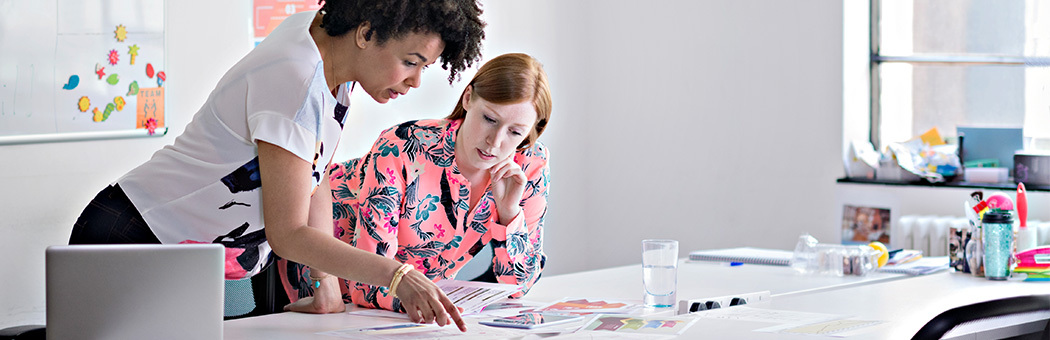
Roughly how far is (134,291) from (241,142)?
0.30m

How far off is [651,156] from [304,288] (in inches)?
102

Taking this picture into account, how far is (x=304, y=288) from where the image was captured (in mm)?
2307

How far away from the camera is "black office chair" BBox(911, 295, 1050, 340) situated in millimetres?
1715

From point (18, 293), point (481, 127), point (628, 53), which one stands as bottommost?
point (18, 293)

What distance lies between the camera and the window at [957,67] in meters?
3.81

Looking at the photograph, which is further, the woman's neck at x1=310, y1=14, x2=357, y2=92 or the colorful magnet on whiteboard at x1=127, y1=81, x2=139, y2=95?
the colorful magnet on whiteboard at x1=127, y1=81, x2=139, y2=95

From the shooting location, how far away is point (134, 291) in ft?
4.92

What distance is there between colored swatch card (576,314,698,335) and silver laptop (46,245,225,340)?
0.65 metres

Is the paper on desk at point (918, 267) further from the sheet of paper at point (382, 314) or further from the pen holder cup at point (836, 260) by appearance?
the sheet of paper at point (382, 314)

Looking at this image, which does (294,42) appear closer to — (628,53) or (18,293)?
(18,293)

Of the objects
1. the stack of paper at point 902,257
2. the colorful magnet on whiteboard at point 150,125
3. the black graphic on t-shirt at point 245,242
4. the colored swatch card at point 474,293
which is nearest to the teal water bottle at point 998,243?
the stack of paper at point 902,257

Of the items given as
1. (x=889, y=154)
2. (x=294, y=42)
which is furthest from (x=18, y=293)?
(x=889, y=154)

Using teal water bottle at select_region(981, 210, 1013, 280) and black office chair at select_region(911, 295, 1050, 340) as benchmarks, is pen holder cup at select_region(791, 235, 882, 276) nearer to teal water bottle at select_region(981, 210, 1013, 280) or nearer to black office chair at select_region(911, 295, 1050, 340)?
teal water bottle at select_region(981, 210, 1013, 280)

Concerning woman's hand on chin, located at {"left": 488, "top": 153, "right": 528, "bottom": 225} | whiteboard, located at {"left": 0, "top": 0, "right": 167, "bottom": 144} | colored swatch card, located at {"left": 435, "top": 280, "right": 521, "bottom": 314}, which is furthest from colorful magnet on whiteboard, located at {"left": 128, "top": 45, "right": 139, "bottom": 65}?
colored swatch card, located at {"left": 435, "top": 280, "right": 521, "bottom": 314}
